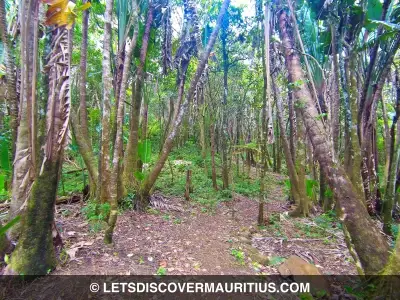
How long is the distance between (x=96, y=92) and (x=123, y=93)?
34.3 ft

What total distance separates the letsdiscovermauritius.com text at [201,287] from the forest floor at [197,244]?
26cm

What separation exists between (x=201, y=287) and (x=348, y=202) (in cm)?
217

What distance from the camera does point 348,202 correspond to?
301 cm

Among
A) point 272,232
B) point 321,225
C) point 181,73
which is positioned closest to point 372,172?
point 321,225

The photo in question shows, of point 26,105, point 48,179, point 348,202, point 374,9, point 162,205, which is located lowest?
point 162,205

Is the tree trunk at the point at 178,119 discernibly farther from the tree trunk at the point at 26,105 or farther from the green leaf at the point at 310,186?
the green leaf at the point at 310,186

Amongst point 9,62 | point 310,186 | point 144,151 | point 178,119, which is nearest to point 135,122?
point 144,151

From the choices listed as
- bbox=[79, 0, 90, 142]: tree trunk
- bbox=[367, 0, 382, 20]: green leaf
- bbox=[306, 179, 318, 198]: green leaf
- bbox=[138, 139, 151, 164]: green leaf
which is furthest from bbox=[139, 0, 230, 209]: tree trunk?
bbox=[306, 179, 318, 198]: green leaf

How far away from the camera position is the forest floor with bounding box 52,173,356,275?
3459 millimetres

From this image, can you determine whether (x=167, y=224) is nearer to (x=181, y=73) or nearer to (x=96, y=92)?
(x=181, y=73)

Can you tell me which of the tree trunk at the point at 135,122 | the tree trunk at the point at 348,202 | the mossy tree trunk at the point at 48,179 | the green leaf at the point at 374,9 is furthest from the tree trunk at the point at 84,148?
the green leaf at the point at 374,9

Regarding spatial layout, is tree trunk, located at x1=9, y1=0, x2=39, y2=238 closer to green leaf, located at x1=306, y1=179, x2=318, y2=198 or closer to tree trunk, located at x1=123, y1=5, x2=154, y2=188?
tree trunk, located at x1=123, y1=5, x2=154, y2=188

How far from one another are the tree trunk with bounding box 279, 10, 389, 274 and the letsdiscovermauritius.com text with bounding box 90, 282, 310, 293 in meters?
0.91

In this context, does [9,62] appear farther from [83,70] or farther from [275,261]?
[275,261]
